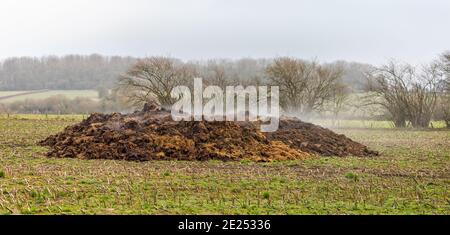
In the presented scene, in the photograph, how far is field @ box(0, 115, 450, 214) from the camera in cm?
944

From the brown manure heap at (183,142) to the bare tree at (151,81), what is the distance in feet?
72.2

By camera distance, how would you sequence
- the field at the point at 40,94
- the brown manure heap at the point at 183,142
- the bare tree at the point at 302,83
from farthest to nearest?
1. the field at the point at 40,94
2. the bare tree at the point at 302,83
3. the brown manure heap at the point at 183,142

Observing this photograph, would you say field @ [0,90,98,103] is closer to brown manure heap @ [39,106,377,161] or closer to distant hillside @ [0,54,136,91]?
distant hillside @ [0,54,136,91]

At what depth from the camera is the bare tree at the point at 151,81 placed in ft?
151

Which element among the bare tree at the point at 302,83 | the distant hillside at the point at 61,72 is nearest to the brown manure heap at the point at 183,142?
the bare tree at the point at 302,83

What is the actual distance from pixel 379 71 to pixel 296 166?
1523 inches

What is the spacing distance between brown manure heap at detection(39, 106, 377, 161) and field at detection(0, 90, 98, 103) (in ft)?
146

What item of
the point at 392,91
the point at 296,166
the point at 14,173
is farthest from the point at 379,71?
the point at 14,173

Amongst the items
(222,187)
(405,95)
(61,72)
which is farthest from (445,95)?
(61,72)

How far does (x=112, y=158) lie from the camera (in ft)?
60.0

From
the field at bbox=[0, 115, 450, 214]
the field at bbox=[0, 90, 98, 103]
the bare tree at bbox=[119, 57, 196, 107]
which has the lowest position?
the field at bbox=[0, 115, 450, 214]

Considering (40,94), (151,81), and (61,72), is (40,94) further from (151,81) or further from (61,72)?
(151,81)

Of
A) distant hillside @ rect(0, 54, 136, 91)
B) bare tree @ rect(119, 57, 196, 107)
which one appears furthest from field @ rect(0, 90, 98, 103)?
bare tree @ rect(119, 57, 196, 107)

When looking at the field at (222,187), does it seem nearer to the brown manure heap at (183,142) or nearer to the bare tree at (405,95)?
the brown manure heap at (183,142)
